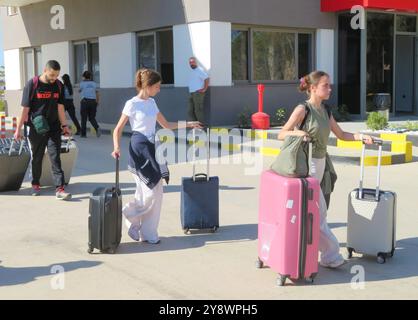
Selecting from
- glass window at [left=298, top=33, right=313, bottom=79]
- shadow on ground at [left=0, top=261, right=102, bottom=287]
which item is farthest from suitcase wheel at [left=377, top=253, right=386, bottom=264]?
glass window at [left=298, top=33, right=313, bottom=79]

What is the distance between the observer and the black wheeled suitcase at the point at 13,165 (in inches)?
341

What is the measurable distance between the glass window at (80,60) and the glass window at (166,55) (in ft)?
15.6

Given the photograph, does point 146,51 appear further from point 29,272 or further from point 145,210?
point 29,272

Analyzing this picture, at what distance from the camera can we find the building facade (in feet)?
53.1

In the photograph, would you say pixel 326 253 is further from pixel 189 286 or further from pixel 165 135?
pixel 165 135

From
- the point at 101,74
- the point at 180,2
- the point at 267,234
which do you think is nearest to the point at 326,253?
the point at 267,234

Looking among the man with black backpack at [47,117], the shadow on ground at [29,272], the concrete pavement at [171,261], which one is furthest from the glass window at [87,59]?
the shadow on ground at [29,272]

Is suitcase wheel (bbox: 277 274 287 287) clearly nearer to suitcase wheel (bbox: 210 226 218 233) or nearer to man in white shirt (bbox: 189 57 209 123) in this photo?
suitcase wheel (bbox: 210 226 218 233)

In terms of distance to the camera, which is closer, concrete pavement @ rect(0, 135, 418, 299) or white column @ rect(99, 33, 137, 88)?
concrete pavement @ rect(0, 135, 418, 299)

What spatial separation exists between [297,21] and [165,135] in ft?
17.6

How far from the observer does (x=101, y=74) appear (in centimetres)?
2048

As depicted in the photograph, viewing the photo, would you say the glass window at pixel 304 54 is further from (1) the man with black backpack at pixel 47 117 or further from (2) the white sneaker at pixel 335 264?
(2) the white sneaker at pixel 335 264

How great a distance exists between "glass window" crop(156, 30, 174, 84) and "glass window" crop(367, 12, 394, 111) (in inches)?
239

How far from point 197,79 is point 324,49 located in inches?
192
